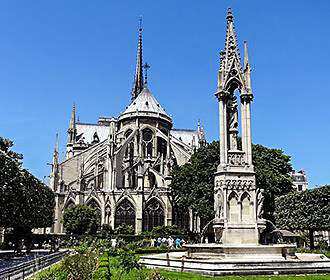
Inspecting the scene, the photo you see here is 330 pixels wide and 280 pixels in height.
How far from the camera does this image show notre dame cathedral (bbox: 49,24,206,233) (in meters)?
66.5

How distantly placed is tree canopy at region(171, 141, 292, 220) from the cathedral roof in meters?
30.3

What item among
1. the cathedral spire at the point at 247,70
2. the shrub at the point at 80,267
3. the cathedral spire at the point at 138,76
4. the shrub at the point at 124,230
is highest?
the cathedral spire at the point at 138,76

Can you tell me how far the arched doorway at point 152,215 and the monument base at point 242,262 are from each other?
5054cm

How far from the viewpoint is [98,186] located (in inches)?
2840

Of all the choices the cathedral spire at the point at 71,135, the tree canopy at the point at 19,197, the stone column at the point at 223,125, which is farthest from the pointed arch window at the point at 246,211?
the cathedral spire at the point at 71,135

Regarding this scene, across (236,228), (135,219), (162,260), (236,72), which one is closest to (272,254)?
(236,228)

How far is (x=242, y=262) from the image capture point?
1334cm

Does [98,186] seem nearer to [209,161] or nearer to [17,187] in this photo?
[209,161]

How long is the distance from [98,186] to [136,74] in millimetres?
50067

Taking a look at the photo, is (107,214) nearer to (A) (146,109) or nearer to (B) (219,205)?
(A) (146,109)

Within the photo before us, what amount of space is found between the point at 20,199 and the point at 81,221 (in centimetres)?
2264

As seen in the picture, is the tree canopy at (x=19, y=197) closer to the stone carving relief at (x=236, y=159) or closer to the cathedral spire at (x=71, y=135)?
the stone carving relief at (x=236, y=159)

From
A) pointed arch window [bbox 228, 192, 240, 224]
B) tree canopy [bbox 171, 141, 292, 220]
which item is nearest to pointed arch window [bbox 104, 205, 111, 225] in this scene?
tree canopy [bbox 171, 141, 292, 220]

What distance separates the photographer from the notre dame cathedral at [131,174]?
218ft
